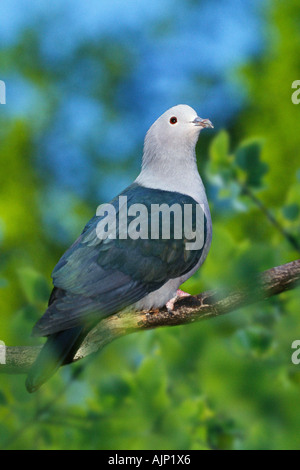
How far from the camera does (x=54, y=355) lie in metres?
1.43

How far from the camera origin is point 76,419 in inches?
53.6

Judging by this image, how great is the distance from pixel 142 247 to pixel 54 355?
513mm

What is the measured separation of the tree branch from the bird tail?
1.9 inches

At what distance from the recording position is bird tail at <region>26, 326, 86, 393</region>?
1.35 m

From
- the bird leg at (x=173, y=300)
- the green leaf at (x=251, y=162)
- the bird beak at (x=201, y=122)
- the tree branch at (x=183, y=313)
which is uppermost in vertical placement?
the bird beak at (x=201, y=122)

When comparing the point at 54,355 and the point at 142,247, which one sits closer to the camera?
the point at 54,355

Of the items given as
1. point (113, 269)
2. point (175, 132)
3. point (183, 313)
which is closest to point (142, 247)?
point (113, 269)

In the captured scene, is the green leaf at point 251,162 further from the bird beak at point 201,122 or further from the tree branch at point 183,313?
the bird beak at point 201,122

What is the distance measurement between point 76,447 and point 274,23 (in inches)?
156

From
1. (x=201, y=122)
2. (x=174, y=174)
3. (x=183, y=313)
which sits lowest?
(x=183, y=313)

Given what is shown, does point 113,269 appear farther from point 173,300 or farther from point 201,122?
point 201,122

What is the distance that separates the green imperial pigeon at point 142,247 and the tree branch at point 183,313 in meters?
0.05

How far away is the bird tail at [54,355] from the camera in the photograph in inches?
53.0

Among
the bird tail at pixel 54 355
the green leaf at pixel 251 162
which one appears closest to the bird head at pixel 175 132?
the green leaf at pixel 251 162
